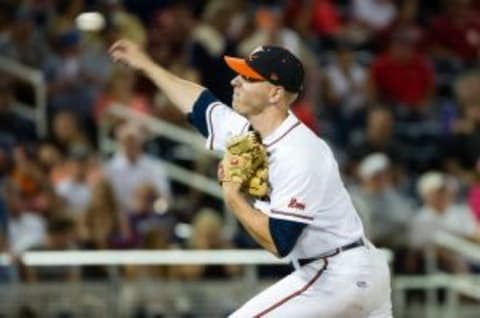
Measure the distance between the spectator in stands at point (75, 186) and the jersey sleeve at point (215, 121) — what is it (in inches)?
170

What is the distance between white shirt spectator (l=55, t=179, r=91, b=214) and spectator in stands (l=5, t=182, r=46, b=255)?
387 millimetres

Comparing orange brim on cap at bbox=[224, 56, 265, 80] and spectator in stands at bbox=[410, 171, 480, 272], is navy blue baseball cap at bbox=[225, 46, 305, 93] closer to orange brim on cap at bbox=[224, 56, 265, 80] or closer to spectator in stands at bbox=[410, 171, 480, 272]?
orange brim on cap at bbox=[224, 56, 265, 80]

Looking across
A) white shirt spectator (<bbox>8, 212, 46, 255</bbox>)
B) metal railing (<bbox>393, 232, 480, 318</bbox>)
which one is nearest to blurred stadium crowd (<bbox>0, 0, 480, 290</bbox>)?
→ white shirt spectator (<bbox>8, 212, 46, 255</bbox>)

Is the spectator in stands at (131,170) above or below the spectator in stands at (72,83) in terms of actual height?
below

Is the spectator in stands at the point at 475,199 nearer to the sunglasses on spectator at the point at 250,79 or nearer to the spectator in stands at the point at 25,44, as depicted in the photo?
the spectator in stands at the point at 25,44

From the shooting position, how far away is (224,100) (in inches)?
538

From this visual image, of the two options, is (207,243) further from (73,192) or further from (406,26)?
(406,26)

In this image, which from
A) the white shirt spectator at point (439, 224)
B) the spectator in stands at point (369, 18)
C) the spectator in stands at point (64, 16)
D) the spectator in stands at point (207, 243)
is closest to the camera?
the spectator in stands at point (207, 243)

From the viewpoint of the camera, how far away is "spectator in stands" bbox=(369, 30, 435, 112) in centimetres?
1492

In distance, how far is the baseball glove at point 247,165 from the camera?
23.6ft

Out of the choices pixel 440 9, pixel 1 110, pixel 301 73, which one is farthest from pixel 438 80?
pixel 301 73

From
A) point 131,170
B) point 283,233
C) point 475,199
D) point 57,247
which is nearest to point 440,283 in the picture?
point 475,199

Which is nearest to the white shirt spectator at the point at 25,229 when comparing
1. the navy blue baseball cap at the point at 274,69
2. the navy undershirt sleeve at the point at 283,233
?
the navy blue baseball cap at the point at 274,69

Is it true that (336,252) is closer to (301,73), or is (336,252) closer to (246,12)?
(301,73)
